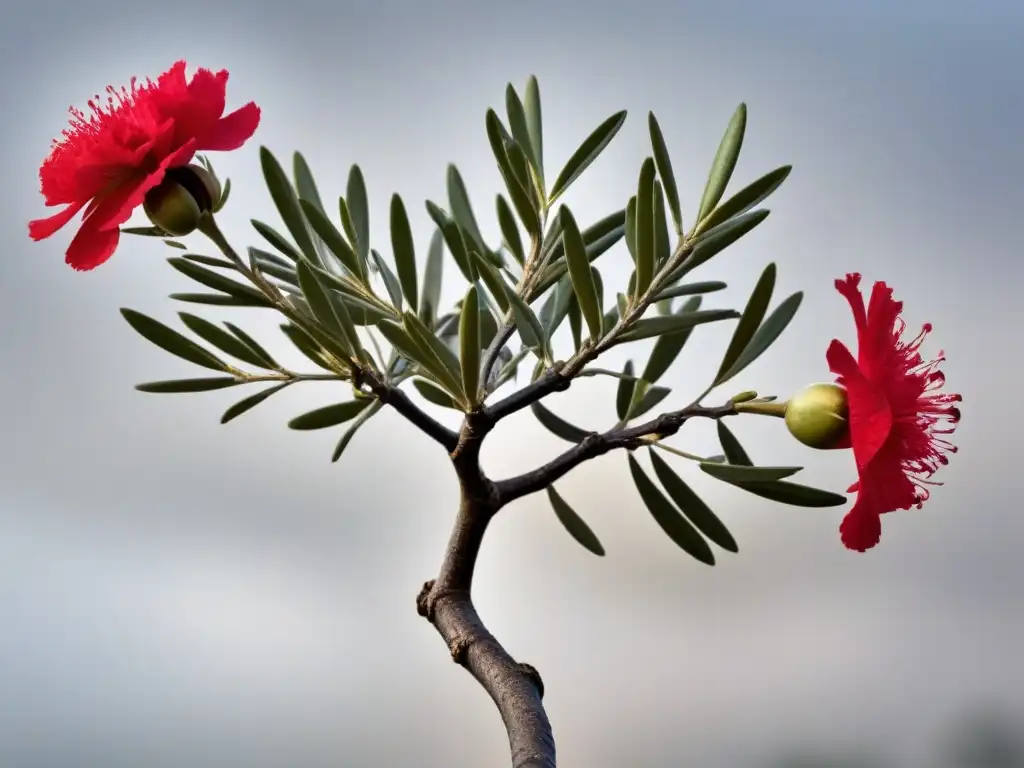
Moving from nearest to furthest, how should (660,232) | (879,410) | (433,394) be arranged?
(879,410) < (660,232) < (433,394)

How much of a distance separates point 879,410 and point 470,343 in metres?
0.25

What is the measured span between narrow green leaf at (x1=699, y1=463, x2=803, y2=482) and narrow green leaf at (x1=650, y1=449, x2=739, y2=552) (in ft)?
0.33

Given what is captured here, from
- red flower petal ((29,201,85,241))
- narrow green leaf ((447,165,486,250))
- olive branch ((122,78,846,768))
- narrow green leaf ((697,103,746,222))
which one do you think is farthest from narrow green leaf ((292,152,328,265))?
narrow green leaf ((697,103,746,222))

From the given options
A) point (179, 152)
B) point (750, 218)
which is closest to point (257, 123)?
point (179, 152)

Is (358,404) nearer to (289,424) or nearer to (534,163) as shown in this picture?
(289,424)

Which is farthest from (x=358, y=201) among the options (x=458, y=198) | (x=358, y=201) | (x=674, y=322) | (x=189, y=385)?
(x=674, y=322)

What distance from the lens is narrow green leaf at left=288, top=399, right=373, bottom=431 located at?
0.71 m

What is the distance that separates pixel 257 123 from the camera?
59 cm

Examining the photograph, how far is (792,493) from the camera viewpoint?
25.9 inches

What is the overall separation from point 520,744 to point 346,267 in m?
0.36

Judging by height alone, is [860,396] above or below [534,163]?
below

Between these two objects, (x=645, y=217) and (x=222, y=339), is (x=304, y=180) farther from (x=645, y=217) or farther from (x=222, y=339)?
(x=645, y=217)

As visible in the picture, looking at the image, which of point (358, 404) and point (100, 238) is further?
point (358, 404)

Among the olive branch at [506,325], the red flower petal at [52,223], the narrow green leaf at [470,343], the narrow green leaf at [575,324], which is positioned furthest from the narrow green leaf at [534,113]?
the red flower petal at [52,223]
